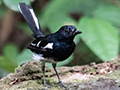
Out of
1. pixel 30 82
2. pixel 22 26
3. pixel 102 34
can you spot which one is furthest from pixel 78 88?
pixel 22 26

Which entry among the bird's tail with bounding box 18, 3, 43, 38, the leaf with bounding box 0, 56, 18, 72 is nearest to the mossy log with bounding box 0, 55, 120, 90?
the leaf with bounding box 0, 56, 18, 72

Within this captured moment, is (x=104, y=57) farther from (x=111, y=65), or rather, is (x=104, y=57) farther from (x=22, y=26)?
(x=22, y=26)

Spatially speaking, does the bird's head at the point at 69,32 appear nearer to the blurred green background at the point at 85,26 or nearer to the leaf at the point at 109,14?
the blurred green background at the point at 85,26

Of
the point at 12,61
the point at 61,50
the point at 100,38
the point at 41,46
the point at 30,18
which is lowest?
the point at 61,50

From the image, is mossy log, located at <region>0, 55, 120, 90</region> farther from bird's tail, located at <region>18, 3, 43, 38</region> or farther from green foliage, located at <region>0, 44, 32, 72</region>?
bird's tail, located at <region>18, 3, 43, 38</region>

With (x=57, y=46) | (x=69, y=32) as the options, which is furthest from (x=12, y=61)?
(x=69, y=32)

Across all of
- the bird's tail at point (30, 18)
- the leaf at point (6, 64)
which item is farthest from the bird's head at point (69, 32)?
the leaf at point (6, 64)

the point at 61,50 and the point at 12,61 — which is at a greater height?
the point at 12,61

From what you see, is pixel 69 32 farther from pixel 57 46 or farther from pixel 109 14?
pixel 109 14
